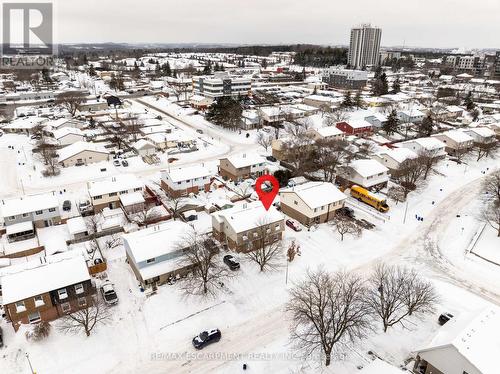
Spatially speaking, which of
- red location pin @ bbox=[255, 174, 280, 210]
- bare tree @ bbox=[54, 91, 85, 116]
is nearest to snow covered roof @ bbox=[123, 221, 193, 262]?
red location pin @ bbox=[255, 174, 280, 210]

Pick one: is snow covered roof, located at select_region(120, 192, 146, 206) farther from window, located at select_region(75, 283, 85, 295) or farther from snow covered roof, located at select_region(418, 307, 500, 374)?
snow covered roof, located at select_region(418, 307, 500, 374)

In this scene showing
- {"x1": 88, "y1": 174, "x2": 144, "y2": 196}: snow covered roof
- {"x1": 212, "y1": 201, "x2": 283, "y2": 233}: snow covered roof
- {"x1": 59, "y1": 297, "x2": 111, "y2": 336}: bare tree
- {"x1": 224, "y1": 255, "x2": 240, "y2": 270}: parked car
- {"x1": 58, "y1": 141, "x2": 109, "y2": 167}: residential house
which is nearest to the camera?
{"x1": 59, "y1": 297, "x2": 111, "y2": 336}: bare tree

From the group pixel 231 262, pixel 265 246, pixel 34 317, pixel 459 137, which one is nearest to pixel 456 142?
pixel 459 137

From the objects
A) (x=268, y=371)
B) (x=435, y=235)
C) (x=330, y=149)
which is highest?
(x=330, y=149)

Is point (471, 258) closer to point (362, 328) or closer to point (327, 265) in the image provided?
point (327, 265)

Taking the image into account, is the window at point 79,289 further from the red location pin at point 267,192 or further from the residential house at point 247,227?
the red location pin at point 267,192

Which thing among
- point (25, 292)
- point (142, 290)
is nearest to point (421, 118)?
point (142, 290)

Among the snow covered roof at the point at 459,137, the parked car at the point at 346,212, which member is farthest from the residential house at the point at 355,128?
the parked car at the point at 346,212
